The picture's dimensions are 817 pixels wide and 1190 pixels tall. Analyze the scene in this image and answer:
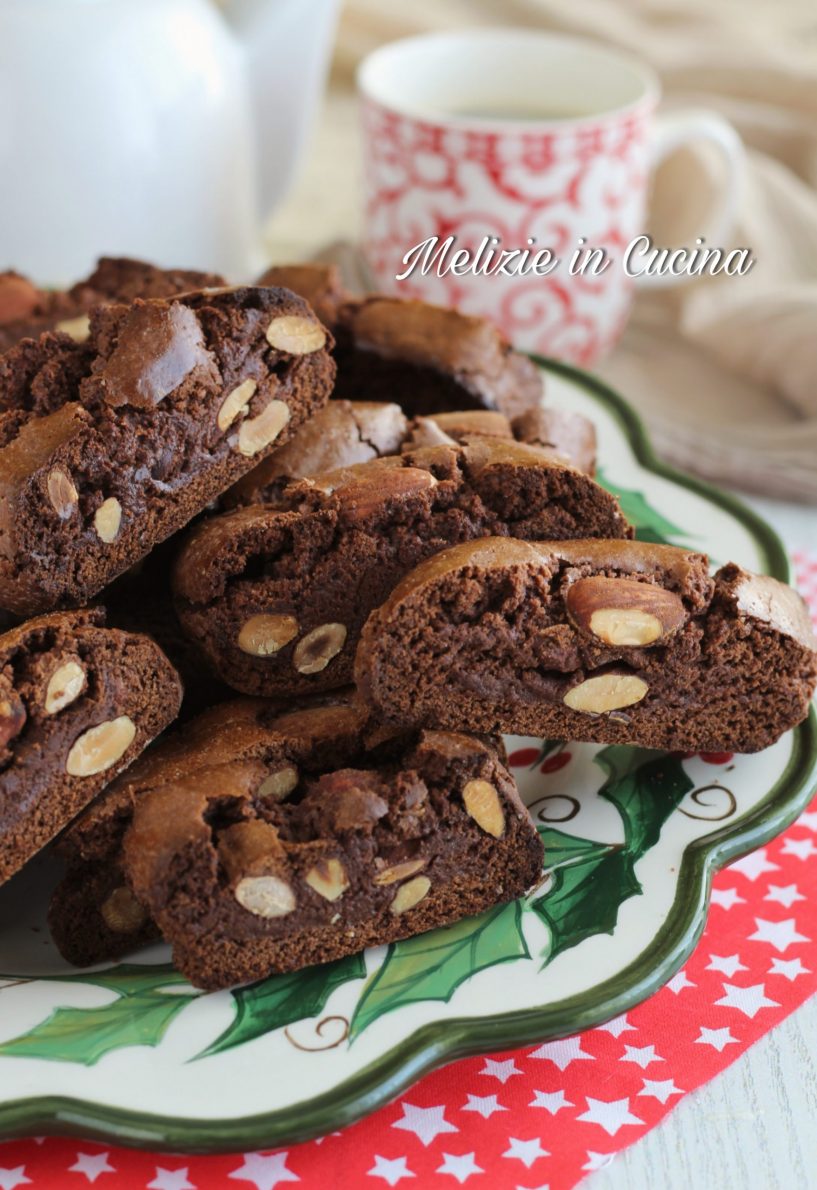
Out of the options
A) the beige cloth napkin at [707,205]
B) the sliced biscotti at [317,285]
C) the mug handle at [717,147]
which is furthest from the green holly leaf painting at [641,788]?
the mug handle at [717,147]

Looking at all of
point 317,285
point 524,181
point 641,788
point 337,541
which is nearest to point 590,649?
point 641,788

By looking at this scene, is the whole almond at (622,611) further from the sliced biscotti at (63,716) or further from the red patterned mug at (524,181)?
the red patterned mug at (524,181)

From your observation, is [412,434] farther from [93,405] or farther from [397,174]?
[397,174]

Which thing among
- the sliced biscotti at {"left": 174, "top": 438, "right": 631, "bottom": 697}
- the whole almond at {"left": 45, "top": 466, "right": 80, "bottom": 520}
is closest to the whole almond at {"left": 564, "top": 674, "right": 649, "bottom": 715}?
the sliced biscotti at {"left": 174, "top": 438, "right": 631, "bottom": 697}

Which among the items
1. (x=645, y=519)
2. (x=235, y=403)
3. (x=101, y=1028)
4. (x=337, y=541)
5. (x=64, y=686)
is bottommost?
(x=101, y=1028)

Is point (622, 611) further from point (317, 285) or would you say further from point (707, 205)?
point (707, 205)

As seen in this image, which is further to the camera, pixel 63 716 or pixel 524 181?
pixel 524 181

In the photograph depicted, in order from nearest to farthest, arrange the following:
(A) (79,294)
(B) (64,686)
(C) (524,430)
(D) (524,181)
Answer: (B) (64,686) < (C) (524,430) < (A) (79,294) < (D) (524,181)
